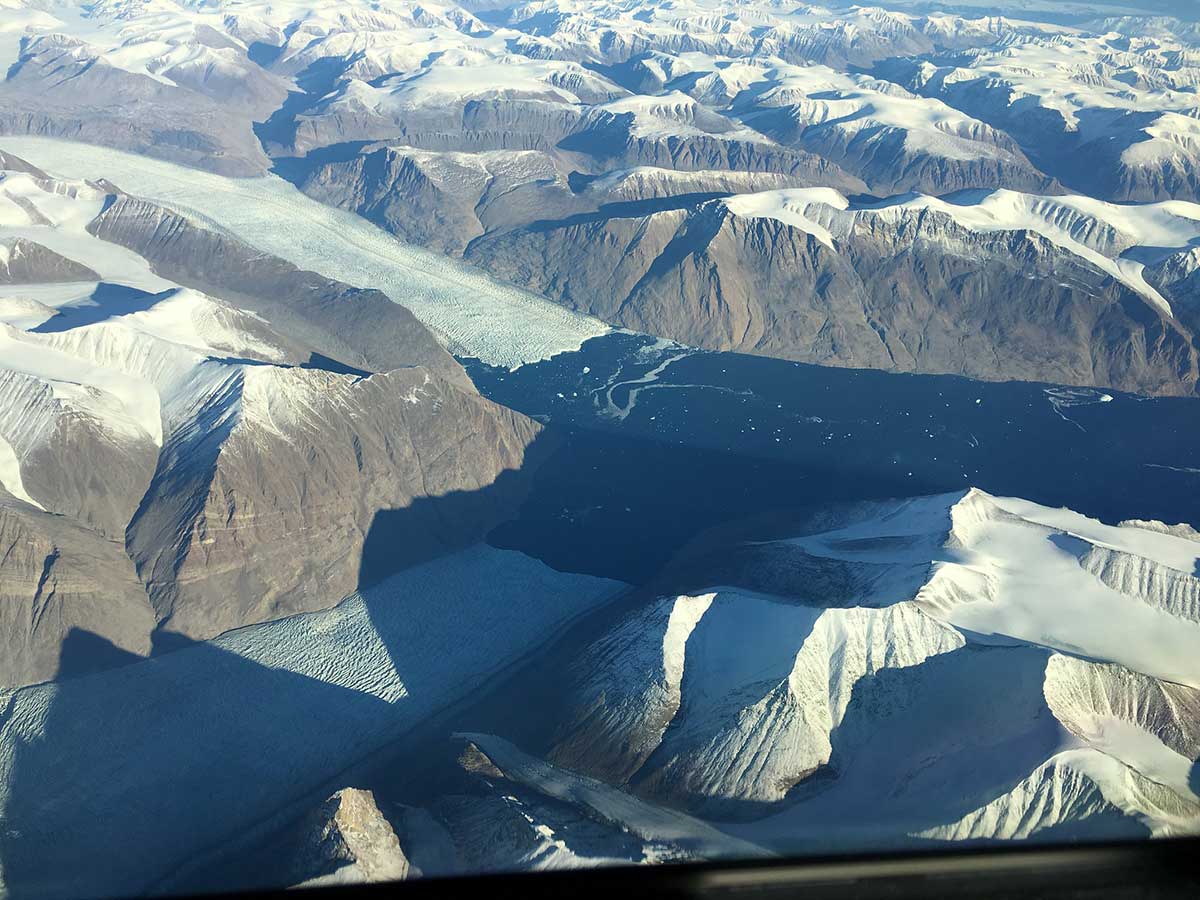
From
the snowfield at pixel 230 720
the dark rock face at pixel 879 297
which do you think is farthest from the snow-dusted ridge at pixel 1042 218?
the snowfield at pixel 230 720

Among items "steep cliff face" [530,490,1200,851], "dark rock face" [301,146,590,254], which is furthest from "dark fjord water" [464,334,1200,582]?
"dark rock face" [301,146,590,254]

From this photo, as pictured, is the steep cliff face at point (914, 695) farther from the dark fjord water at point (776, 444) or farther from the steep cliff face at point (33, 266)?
the steep cliff face at point (33, 266)

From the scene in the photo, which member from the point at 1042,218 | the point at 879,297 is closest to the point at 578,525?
the point at 879,297

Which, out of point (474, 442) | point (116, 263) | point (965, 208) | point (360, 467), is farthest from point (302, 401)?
point (965, 208)

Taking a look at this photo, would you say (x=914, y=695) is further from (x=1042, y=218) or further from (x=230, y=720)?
(x=1042, y=218)

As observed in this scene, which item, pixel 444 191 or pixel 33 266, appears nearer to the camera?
pixel 33 266

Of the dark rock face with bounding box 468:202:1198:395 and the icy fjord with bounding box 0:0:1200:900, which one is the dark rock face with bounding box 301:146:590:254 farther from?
the dark rock face with bounding box 468:202:1198:395

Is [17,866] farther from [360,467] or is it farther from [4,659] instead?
[360,467]
